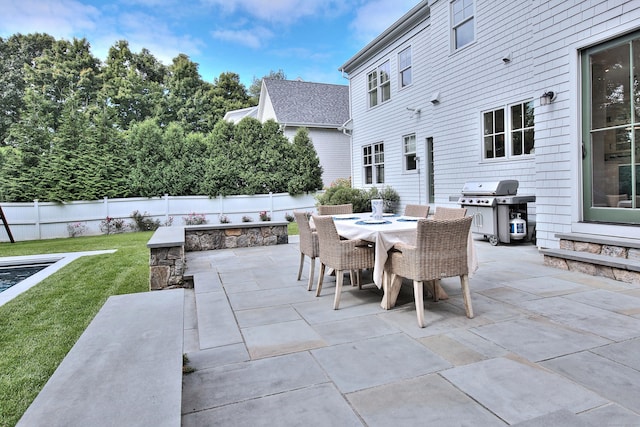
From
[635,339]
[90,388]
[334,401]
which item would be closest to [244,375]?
[334,401]

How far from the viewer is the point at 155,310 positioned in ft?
7.93

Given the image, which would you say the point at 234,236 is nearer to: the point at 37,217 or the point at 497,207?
the point at 497,207

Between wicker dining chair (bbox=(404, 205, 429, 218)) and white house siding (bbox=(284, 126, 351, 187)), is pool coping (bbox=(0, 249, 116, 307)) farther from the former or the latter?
white house siding (bbox=(284, 126, 351, 187))

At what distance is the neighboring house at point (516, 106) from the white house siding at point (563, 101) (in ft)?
0.05

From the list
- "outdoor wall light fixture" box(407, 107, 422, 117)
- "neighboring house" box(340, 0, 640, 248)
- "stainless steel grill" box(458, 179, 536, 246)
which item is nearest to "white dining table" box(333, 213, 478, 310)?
"neighboring house" box(340, 0, 640, 248)

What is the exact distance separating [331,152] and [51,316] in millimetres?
13594

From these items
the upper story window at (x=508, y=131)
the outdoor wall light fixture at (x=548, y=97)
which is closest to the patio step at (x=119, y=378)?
the outdoor wall light fixture at (x=548, y=97)

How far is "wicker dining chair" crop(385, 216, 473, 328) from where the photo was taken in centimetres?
304

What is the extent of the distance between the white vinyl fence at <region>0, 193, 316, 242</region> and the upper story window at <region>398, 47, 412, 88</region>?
5213 millimetres

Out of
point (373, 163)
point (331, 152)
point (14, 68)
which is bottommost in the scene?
point (373, 163)

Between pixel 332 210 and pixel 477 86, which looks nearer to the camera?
pixel 332 210

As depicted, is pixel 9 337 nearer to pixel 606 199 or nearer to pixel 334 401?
pixel 334 401

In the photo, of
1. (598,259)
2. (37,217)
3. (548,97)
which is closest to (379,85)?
(548,97)

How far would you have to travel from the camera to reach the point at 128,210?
37.8ft
